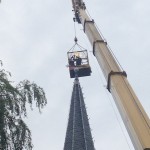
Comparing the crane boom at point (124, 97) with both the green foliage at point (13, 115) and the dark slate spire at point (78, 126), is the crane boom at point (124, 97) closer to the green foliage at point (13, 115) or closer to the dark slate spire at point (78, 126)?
the green foliage at point (13, 115)

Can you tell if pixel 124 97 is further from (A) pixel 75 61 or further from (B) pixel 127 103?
(A) pixel 75 61


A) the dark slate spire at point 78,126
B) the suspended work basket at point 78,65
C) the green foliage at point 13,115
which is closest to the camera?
the green foliage at point 13,115

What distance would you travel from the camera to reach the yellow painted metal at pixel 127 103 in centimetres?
841

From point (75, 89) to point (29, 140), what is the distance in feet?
113

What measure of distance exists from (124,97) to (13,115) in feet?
9.39

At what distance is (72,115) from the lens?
4156 centimetres

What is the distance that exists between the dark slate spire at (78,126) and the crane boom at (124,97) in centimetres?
2470

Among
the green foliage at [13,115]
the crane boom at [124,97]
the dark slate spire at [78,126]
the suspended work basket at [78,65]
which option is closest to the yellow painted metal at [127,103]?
the crane boom at [124,97]

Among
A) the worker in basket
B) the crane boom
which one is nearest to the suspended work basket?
the worker in basket

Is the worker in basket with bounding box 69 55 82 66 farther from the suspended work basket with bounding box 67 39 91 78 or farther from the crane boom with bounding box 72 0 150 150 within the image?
the crane boom with bounding box 72 0 150 150

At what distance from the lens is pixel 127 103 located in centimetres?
945

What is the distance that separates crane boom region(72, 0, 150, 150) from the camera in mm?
8470

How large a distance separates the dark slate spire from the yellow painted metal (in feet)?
84.0

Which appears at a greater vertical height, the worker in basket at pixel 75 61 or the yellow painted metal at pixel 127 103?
the worker in basket at pixel 75 61
